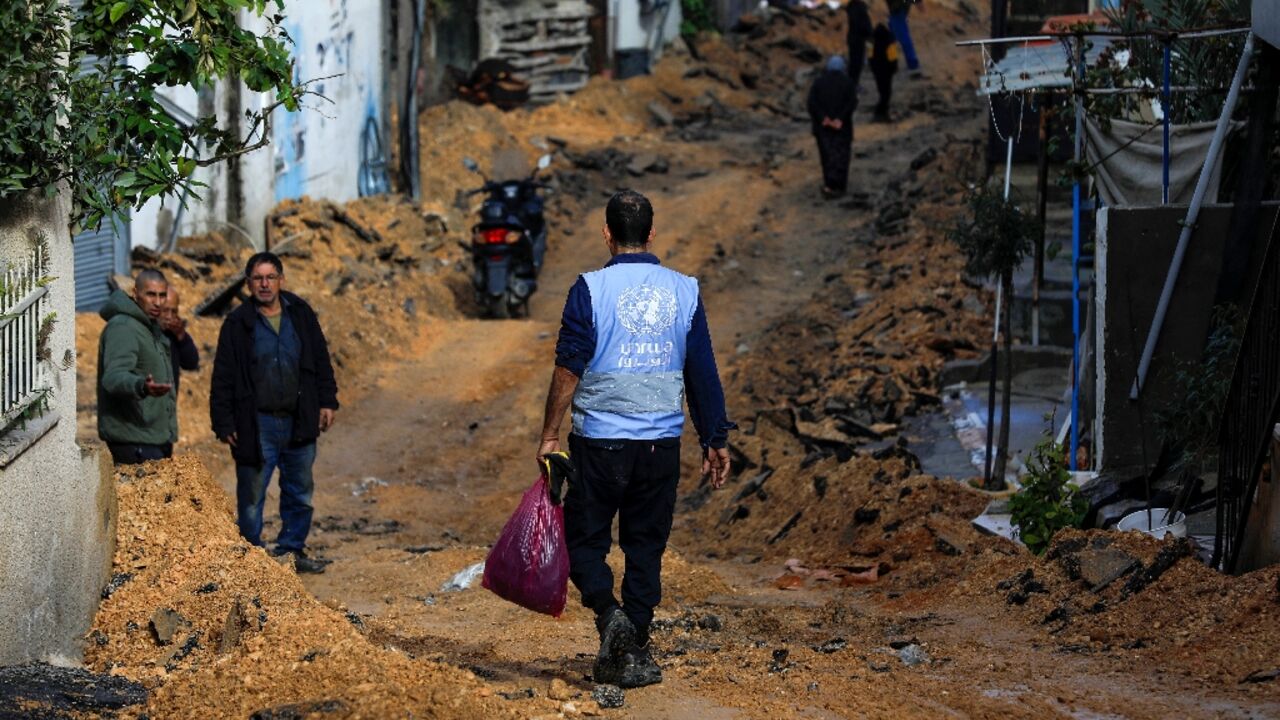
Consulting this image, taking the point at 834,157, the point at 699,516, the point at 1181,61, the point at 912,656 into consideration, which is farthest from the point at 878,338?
the point at 912,656

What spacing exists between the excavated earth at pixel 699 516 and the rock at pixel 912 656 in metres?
0.01

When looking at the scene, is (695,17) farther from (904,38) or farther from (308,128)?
(308,128)

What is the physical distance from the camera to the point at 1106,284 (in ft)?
32.8

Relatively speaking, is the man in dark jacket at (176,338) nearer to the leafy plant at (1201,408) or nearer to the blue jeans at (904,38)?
the leafy plant at (1201,408)

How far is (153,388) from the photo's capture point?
8281mm

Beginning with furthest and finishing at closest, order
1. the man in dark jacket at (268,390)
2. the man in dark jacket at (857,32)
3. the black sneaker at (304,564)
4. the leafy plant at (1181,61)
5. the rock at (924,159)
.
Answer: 1. the man in dark jacket at (857,32)
2. the rock at (924,159)
3. the leafy plant at (1181,61)
4. the black sneaker at (304,564)
5. the man in dark jacket at (268,390)

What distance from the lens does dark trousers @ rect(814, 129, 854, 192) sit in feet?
73.6

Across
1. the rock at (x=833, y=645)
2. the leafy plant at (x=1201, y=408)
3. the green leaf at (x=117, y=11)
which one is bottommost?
the rock at (x=833, y=645)

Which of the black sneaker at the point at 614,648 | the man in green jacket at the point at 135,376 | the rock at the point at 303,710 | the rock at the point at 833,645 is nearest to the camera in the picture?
the rock at the point at 303,710

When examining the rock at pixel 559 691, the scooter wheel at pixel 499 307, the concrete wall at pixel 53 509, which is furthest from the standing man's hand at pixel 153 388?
the scooter wheel at pixel 499 307

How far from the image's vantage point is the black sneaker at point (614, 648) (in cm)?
599

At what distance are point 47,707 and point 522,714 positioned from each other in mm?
1563

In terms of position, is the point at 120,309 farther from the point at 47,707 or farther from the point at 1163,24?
the point at 1163,24

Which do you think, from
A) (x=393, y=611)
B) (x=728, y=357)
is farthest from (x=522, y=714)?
(x=728, y=357)
